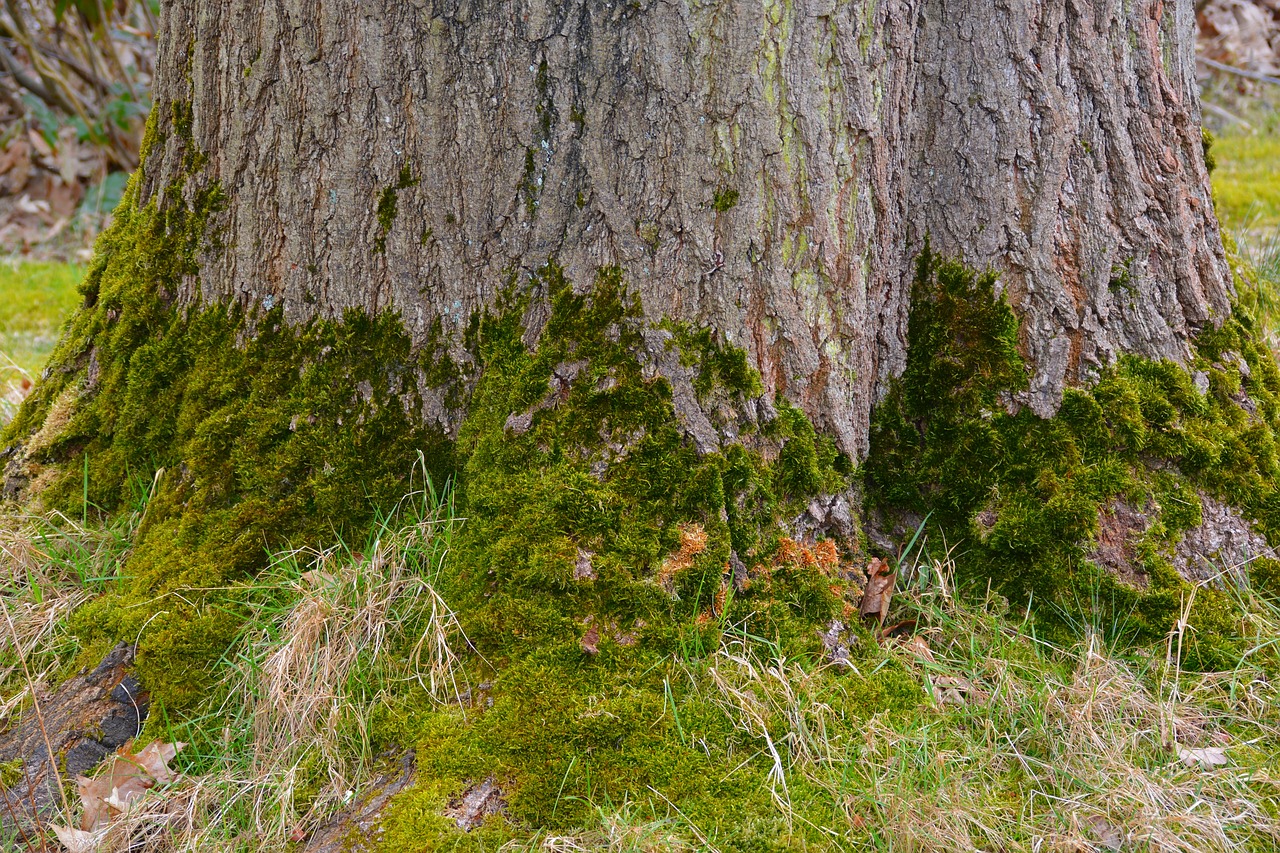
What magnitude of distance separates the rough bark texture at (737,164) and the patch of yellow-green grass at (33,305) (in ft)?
11.5

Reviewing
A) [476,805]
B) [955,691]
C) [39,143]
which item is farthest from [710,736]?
[39,143]

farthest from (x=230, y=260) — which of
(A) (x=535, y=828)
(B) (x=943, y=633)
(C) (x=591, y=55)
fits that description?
(B) (x=943, y=633)

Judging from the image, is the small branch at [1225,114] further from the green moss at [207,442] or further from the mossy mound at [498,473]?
the green moss at [207,442]

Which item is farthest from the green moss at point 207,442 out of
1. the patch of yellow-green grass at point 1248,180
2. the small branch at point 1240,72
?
the small branch at point 1240,72

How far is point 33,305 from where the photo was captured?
6.85 m

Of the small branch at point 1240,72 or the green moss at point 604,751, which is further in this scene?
the small branch at point 1240,72

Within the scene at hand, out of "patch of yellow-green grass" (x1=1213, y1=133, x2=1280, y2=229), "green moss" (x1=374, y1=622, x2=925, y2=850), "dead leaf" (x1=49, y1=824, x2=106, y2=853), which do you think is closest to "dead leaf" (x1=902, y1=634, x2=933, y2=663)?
"green moss" (x1=374, y1=622, x2=925, y2=850)

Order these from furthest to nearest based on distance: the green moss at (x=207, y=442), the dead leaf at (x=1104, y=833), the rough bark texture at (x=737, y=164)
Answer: the green moss at (x=207, y=442)
the rough bark texture at (x=737, y=164)
the dead leaf at (x=1104, y=833)

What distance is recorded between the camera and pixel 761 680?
2.29 meters

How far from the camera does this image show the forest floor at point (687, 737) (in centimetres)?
207

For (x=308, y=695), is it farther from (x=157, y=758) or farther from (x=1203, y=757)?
(x=1203, y=757)

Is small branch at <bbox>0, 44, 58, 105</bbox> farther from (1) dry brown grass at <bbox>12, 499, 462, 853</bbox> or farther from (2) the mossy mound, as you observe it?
(1) dry brown grass at <bbox>12, 499, 462, 853</bbox>

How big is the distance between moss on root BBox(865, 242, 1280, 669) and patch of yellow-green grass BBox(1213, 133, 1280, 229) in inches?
122

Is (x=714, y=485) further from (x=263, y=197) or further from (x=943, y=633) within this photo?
(x=263, y=197)
